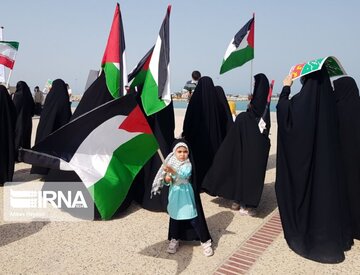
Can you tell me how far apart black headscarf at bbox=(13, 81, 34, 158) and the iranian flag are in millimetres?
1231

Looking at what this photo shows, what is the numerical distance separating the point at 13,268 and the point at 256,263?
8.24 ft

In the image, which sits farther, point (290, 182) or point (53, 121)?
point (53, 121)

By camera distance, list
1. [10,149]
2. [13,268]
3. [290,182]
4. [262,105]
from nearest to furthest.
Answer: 1. [13,268]
2. [290,182]
3. [262,105]
4. [10,149]

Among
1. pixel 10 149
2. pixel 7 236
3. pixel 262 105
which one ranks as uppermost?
pixel 262 105

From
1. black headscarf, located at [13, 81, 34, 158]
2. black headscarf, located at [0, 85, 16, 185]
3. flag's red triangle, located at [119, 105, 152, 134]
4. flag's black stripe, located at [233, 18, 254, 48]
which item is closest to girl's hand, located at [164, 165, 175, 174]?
flag's red triangle, located at [119, 105, 152, 134]

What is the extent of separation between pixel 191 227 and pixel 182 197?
48 cm

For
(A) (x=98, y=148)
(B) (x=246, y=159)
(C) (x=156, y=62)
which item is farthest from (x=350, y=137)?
(A) (x=98, y=148)

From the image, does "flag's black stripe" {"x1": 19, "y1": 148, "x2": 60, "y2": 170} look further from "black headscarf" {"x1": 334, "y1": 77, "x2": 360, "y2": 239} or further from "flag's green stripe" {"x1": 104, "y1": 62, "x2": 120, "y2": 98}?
"black headscarf" {"x1": 334, "y1": 77, "x2": 360, "y2": 239}

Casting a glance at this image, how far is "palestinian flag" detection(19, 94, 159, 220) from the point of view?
11.1 feet

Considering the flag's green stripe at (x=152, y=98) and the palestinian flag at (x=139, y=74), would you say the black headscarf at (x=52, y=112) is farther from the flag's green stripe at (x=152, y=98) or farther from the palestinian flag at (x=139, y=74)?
the flag's green stripe at (x=152, y=98)

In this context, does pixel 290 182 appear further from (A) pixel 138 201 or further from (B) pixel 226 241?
(A) pixel 138 201

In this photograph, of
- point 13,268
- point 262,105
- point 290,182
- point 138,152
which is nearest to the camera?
point 13,268

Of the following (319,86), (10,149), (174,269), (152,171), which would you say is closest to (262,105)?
(319,86)

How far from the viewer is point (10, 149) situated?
21.9 feet
